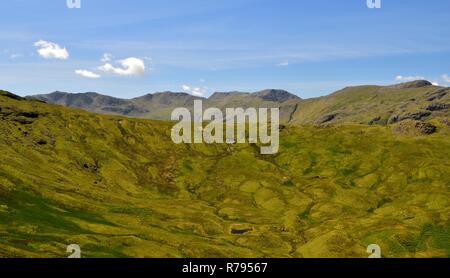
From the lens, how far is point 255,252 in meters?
199

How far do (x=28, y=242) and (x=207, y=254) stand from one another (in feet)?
222

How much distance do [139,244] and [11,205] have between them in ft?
171
